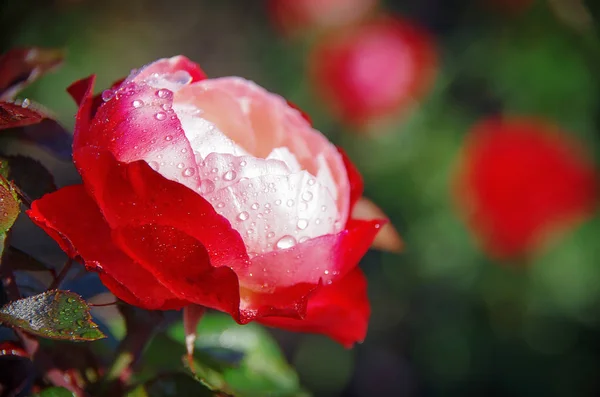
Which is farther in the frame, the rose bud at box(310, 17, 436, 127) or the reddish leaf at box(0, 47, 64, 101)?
the rose bud at box(310, 17, 436, 127)

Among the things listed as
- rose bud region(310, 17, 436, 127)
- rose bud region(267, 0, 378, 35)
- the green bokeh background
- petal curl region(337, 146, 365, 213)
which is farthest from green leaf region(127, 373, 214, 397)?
rose bud region(267, 0, 378, 35)

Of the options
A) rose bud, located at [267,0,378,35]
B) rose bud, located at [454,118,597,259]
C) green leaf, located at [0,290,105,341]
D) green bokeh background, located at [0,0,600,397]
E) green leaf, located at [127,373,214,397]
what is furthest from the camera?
rose bud, located at [267,0,378,35]

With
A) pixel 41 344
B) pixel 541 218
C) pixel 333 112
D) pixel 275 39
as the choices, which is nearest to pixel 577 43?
pixel 541 218

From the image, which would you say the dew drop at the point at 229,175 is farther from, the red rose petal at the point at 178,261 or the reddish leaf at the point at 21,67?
the reddish leaf at the point at 21,67

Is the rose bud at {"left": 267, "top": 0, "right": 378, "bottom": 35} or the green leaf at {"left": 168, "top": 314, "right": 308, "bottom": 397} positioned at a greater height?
the green leaf at {"left": 168, "top": 314, "right": 308, "bottom": 397}

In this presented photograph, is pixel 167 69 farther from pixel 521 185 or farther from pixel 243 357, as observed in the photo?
pixel 521 185

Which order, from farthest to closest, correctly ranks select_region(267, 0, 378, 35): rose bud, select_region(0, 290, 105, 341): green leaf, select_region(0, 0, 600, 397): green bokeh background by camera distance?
select_region(267, 0, 378, 35): rose bud → select_region(0, 0, 600, 397): green bokeh background → select_region(0, 290, 105, 341): green leaf

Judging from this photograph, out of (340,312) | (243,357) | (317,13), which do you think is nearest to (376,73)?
(317,13)

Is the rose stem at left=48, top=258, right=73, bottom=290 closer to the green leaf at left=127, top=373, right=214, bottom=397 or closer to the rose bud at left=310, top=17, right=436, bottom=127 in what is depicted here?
the green leaf at left=127, top=373, right=214, bottom=397
